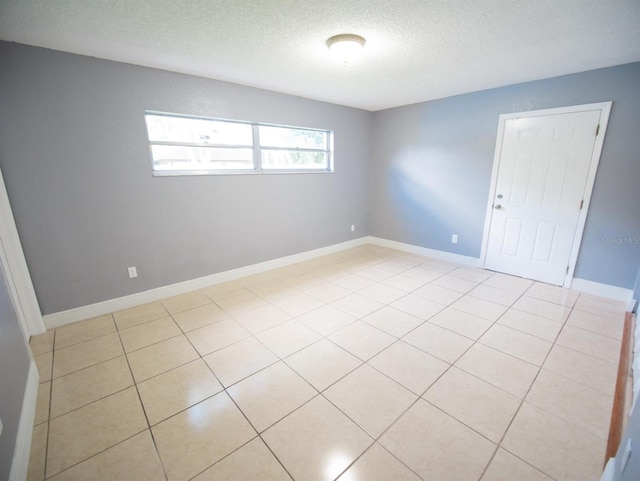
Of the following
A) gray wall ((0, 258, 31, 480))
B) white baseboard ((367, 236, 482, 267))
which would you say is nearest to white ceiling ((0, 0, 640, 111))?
gray wall ((0, 258, 31, 480))

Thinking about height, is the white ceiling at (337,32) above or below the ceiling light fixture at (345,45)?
above

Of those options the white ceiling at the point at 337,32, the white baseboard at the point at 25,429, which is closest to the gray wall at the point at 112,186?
the white ceiling at the point at 337,32

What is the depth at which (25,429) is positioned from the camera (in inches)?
57.9

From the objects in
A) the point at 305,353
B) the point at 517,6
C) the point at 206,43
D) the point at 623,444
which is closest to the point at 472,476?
the point at 623,444

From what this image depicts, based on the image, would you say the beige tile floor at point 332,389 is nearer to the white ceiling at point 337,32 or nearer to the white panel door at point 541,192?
the white panel door at point 541,192

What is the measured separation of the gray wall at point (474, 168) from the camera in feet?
9.20

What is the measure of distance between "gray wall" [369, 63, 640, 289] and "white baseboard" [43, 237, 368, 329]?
5.78ft

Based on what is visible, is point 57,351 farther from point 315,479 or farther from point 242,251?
point 315,479

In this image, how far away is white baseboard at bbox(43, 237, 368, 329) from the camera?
103 inches

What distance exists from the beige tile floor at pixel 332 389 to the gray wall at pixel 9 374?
19cm

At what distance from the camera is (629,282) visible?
291 centimetres

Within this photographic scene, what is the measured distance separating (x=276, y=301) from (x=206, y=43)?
2.48 m

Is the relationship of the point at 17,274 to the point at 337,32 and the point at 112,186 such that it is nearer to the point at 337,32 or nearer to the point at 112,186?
the point at 112,186

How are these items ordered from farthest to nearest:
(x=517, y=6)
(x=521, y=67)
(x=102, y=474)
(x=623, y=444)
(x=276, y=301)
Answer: (x=276, y=301) → (x=521, y=67) → (x=517, y=6) → (x=102, y=474) → (x=623, y=444)
